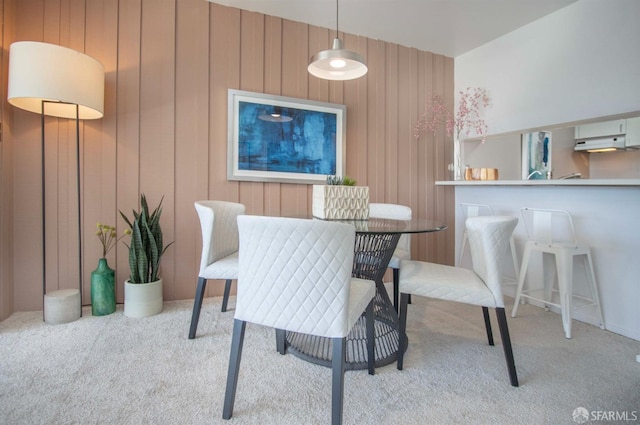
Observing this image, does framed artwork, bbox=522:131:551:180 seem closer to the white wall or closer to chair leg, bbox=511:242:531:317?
the white wall

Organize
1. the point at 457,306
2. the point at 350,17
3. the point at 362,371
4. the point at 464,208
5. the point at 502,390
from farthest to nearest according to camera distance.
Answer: the point at 464,208 → the point at 350,17 → the point at 457,306 → the point at 362,371 → the point at 502,390

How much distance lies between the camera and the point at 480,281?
1784 mm

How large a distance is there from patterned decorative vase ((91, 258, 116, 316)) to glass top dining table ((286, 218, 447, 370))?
4.55ft

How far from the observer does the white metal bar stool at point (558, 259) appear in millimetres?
2287

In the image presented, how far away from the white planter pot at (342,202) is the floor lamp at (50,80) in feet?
5.47

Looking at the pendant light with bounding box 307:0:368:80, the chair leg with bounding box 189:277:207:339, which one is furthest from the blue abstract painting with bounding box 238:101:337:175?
the chair leg with bounding box 189:277:207:339

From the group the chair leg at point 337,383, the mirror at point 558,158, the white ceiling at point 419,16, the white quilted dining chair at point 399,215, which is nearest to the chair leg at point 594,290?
the mirror at point 558,158

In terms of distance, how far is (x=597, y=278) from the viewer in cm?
250

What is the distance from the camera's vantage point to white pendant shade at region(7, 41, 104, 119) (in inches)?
78.8

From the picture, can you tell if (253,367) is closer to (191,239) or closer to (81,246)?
(191,239)

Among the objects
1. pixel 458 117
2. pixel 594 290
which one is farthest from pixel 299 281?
pixel 458 117

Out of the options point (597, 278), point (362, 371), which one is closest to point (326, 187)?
point (362, 371)

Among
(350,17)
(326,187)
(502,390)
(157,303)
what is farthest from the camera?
(350,17)

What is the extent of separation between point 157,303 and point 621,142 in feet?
A: 13.2
